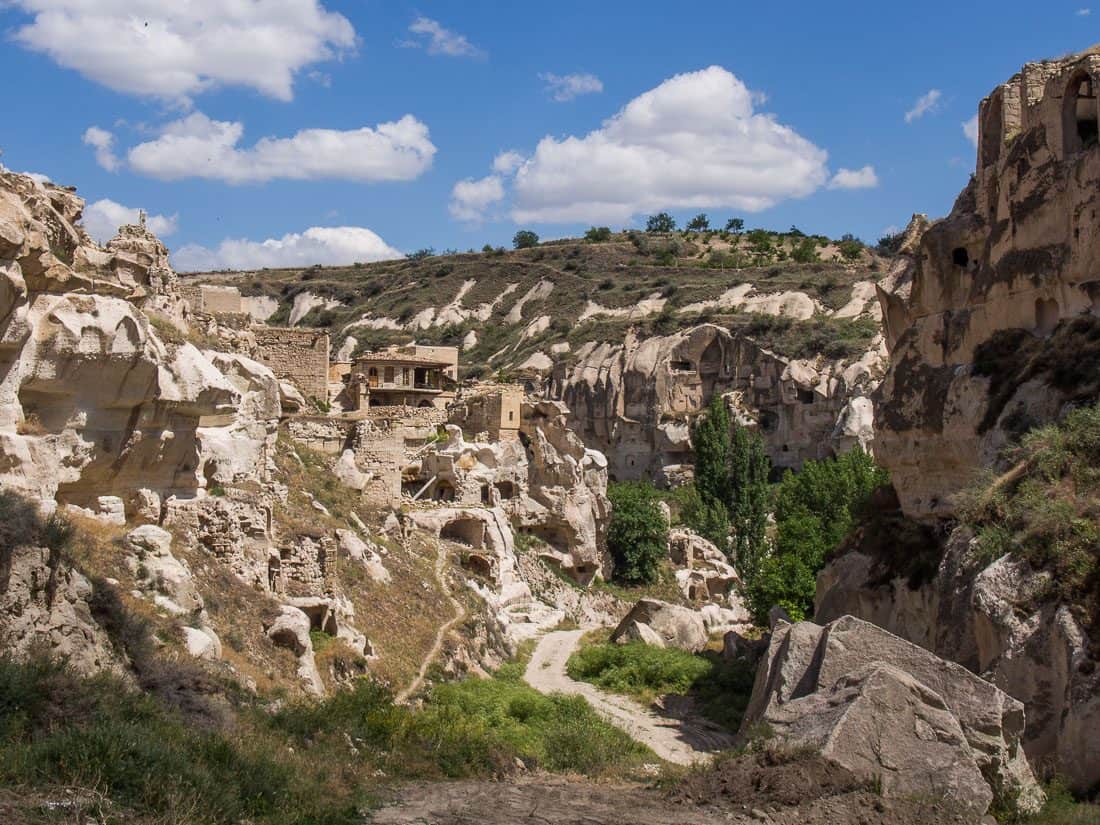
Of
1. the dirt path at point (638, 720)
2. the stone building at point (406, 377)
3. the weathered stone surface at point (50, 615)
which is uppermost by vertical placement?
the stone building at point (406, 377)

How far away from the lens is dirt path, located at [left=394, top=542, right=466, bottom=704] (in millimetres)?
17078

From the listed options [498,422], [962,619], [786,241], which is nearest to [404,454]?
[498,422]

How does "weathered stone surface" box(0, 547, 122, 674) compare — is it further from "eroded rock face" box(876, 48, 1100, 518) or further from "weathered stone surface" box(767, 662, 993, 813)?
"eroded rock face" box(876, 48, 1100, 518)

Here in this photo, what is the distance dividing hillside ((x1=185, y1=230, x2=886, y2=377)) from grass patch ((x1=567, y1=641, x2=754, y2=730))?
51.1 metres

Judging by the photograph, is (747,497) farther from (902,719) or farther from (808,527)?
(902,719)

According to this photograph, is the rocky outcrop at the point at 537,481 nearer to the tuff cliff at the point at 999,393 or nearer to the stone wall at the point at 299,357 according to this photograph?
the stone wall at the point at 299,357

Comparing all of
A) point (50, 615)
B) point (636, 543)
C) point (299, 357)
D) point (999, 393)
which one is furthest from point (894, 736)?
point (636, 543)

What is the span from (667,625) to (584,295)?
3037 inches

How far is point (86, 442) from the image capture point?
43.9 feet

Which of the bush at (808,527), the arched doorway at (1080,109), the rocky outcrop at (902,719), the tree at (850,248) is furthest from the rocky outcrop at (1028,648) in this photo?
the tree at (850,248)

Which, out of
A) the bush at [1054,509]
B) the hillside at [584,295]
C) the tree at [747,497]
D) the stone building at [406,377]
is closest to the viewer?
the bush at [1054,509]

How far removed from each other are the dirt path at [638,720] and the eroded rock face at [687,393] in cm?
4507

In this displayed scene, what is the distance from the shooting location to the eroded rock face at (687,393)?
70.1 m

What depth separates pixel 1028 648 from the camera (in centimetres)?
1213
